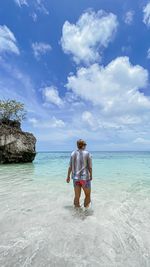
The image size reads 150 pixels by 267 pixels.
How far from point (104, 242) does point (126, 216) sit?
1845 mm

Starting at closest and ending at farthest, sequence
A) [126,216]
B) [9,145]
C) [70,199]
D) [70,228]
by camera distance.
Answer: [70,228]
[126,216]
[70,199]
[9,145]

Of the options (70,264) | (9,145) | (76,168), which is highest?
(9,145)

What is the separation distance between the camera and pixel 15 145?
28.9 m

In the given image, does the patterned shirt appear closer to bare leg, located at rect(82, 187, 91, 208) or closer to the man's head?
the man's head

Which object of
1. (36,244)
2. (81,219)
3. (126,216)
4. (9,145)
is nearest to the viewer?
(36,244)

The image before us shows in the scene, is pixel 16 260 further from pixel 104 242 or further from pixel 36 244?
pixel 104 242

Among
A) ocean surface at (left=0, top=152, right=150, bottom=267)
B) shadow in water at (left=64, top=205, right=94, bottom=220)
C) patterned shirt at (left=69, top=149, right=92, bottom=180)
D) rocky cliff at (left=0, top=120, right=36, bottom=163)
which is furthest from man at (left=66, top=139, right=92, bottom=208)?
rocky cliff at (left=0, top=120, right=36, bottom=163)

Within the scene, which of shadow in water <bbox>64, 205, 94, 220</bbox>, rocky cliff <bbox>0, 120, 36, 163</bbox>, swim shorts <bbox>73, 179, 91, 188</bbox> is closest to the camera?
shadow in water <bbox>64, 205, 94, 220</bbox>

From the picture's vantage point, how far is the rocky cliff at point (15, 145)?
28.2 metres

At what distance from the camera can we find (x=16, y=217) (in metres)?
5.04

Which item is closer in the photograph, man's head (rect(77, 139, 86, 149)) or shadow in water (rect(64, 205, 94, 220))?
shadow in water (rect(64, 205, 94, 220))

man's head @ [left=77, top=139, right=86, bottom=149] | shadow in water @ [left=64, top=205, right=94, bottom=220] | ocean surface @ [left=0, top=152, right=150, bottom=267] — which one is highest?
man's head @ [left=77, top=139, right=86, bottom=149]

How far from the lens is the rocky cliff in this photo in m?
28.2

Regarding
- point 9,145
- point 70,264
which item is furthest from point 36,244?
point 9,145
